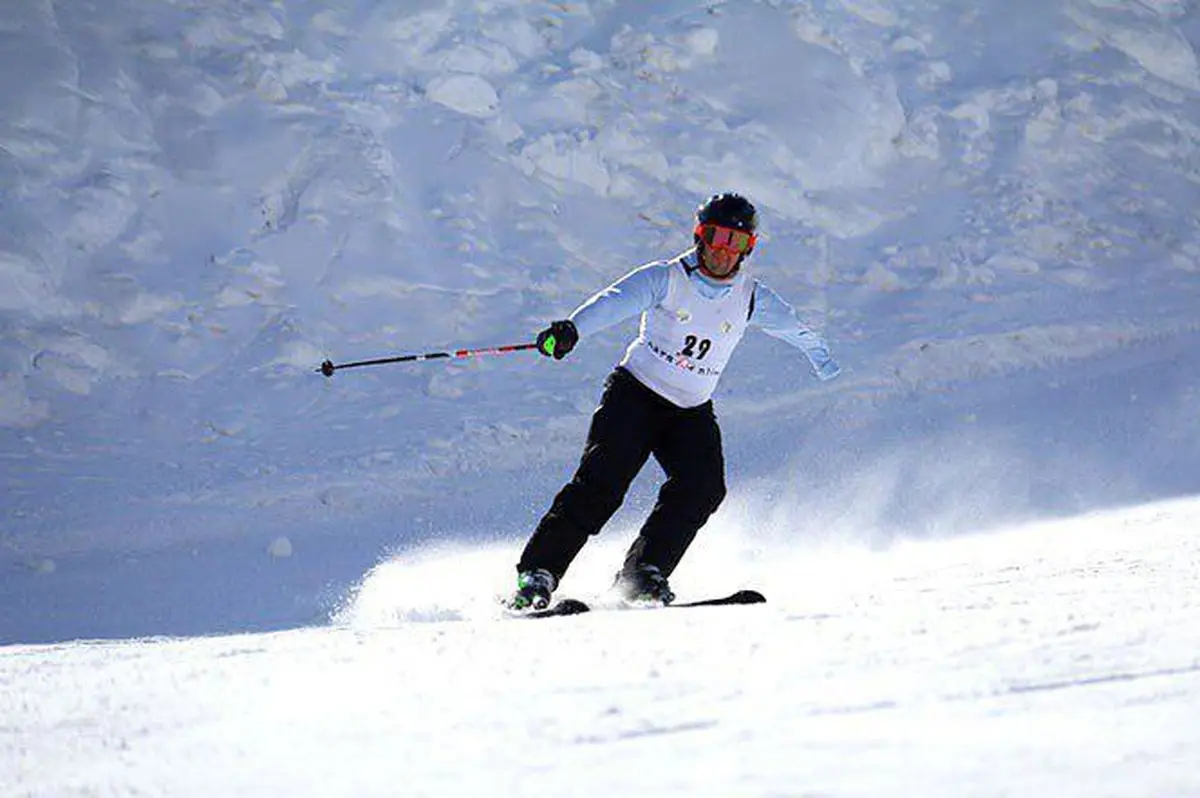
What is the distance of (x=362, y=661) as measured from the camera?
2768 millimetres

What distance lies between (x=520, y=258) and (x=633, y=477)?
4347mm

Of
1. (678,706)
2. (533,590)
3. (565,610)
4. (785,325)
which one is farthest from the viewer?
(785,325)

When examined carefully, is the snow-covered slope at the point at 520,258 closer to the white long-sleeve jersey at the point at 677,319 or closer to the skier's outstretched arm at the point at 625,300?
the white long-sleeve jersey at the point at 677,319

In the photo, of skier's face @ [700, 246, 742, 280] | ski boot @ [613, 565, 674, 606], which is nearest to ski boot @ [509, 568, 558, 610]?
ski boot @ [613, 565, 674, 606]

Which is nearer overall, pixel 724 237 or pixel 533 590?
pixel 533 590

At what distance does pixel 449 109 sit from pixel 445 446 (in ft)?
9.31

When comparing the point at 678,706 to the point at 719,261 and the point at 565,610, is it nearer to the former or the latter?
the point at 565,610

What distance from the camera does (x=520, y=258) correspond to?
28.7ft

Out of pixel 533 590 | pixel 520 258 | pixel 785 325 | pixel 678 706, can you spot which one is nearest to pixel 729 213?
pixel 785 325

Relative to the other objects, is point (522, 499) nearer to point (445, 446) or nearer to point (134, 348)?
point (445, 446)

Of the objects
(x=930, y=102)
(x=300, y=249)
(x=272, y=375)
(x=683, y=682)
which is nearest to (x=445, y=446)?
(x=272, y=375)

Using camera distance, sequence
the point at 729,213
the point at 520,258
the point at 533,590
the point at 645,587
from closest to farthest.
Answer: the point at 533,590, the point at 645,587, the point at 729,213, the point at 520,258

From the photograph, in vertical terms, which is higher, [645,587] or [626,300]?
[626,300]

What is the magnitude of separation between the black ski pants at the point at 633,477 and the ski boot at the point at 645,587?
0.15 feet
